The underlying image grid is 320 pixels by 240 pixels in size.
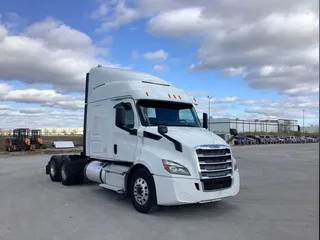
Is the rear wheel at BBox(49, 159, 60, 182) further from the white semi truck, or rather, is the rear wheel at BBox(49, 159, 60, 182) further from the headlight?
the headlight

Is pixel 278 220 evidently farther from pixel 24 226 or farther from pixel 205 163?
pixel 24 226

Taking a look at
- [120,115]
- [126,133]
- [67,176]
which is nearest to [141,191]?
[126,133]

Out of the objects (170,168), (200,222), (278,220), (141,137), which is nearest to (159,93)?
(141,137)

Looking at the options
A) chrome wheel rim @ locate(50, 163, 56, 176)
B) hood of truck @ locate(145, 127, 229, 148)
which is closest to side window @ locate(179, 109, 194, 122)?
hood of truck @ locate(145, 127, 229, 148)

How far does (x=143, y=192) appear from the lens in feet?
23.8

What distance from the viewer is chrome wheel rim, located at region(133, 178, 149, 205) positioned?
7.19 metres

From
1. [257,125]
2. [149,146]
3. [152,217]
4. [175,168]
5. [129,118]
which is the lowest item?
[152,217]

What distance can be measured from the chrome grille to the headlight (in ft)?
1.13

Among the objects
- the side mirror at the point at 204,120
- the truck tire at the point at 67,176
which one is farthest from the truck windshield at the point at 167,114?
the truck tire at the point at 67,176

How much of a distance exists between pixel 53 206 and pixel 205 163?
12.8 ft

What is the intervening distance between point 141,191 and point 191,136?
165cm

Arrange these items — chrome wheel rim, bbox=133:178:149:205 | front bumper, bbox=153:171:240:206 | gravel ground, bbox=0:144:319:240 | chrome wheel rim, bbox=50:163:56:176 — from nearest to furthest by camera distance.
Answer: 1. gravel ground, bbox=0:144:319:240
2. front bumper, bbox=153:171:240:206
3. chrome wheel rim, bbox=133:178:149:205
4. chrome wheel rim, bbox=50:163:56:176

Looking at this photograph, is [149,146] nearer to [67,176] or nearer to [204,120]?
[204,120]

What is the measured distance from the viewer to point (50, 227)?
A: 6164 millimetres
